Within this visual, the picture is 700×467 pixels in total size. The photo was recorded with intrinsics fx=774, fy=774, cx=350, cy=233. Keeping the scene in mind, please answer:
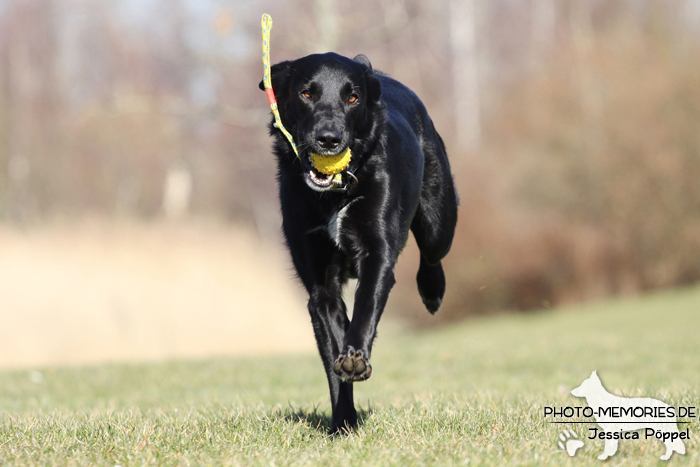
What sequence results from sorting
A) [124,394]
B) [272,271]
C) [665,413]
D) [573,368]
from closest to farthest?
[665,413], [124,394], [573,368], [272,271]

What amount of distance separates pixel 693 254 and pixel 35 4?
2125 cm

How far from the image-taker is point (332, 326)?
350 centimetres

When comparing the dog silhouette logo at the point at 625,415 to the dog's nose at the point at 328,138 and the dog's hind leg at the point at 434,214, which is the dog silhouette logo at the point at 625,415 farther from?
the dog's hind leg at the point at 434,214

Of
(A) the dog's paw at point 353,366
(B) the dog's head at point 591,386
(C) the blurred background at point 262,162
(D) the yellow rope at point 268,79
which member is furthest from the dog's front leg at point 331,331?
(C) the blurred background at point 262,162

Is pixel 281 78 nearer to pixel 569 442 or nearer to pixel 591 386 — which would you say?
pixel 591 386

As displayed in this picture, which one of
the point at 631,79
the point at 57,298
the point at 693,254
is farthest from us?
the point at 631,79

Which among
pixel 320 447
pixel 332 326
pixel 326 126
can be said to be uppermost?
pixel 326 126

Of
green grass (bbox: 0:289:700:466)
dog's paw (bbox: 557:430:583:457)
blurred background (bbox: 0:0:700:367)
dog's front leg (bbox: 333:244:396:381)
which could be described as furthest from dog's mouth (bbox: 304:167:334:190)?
blurred background (bbox: 0:0:700:367)

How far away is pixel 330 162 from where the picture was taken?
330 cm

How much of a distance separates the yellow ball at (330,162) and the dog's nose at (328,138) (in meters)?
0.07

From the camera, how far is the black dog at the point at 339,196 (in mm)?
3326

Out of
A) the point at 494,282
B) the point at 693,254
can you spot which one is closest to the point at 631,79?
the point at 693,254

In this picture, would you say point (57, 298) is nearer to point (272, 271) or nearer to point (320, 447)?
point (272, 271)

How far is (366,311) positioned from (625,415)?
3.56 ft
